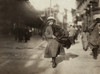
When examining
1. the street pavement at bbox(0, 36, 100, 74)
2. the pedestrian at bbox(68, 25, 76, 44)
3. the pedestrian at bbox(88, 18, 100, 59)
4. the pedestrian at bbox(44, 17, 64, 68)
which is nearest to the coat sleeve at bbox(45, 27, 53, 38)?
the pedestrian at bbox(44, 17, 64, 68)

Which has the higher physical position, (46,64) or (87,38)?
(87,38)

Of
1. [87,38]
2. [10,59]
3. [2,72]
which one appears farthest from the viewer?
[87,38]

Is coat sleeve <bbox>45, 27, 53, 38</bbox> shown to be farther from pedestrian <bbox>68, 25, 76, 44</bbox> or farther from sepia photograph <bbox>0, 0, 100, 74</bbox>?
pedestrian <bbox>68, 25, 76, 44</bbox>

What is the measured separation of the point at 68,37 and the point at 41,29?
16.6 inches

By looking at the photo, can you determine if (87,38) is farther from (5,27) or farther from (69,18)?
(5,27)

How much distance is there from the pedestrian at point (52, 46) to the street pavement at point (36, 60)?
0.08 meters

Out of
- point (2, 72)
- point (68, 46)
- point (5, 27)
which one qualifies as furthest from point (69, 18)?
point (2, 72)

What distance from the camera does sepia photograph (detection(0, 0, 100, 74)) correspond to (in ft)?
9.86

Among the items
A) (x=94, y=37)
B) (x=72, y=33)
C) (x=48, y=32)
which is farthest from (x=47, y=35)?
(x=94, y=37)

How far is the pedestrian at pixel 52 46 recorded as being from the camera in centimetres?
302

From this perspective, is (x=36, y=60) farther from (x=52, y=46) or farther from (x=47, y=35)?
(x=47, y=35)

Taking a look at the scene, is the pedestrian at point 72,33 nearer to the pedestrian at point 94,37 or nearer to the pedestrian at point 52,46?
the pedestrian at point 52,46

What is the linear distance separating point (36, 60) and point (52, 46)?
0.33 meters

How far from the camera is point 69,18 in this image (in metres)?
3.05
